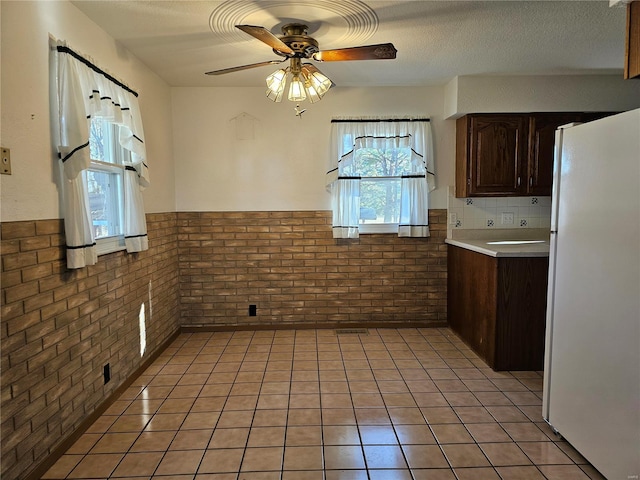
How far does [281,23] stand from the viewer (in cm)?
250

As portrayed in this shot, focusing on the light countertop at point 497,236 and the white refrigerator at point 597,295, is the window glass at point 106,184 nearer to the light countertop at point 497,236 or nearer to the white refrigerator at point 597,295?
the white refrigerator at point 597,295

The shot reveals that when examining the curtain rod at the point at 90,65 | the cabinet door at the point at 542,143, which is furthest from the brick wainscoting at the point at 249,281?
the curtain rod at the point at 90,65

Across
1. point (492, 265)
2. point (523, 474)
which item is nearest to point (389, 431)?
point (523, 474)

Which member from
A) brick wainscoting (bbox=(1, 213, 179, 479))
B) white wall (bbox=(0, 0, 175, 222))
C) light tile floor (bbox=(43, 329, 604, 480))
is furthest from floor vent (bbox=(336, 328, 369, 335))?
white wall (bbox=(0, 0, 175, 222))

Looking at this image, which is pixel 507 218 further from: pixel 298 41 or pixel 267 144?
pixel 298 41

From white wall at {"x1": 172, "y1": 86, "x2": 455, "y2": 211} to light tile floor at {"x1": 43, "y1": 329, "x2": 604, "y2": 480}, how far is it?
156cm

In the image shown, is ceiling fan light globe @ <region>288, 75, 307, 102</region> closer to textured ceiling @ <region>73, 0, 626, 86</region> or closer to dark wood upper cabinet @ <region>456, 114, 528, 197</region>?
textured ceiling @ <region>73, 0, 626, 86</region>

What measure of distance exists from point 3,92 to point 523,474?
→ 9.98 feet

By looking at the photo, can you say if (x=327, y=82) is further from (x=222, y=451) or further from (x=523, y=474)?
(x=523, y=474)

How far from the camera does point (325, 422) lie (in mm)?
2375

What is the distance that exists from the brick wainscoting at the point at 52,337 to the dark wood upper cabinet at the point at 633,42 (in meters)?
2.89

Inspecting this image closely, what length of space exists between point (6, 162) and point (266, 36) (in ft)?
4.50

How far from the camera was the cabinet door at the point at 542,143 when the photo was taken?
12.0ft

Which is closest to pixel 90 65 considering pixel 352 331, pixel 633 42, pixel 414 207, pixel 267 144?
pixel 267 144
